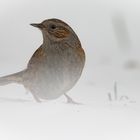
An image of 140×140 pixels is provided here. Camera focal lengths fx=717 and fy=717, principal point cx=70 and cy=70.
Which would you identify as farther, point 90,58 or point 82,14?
point 82,14

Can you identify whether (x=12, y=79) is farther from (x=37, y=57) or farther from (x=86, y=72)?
(x=86, y=72)

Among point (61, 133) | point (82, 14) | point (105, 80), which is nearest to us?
point (61, 133)

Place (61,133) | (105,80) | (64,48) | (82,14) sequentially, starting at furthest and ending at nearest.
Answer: (82,14), (105,80), (64,48), (61,133)

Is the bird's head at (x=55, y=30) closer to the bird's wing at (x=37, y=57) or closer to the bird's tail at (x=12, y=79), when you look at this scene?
the bird's wing at (x=37, y=57)

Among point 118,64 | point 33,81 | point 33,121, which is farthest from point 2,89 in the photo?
point 118,64

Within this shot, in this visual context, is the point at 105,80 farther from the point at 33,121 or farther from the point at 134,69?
the point at 33,121

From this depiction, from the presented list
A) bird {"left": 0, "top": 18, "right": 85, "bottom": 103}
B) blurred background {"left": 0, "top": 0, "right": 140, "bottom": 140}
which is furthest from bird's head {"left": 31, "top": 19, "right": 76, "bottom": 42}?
blurred background {"left": 0, "top": 0, "right": 140, "bottom": 140}

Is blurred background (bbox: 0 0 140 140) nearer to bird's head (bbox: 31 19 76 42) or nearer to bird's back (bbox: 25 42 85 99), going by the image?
bird's back (bbox: 25 42 85 99)
